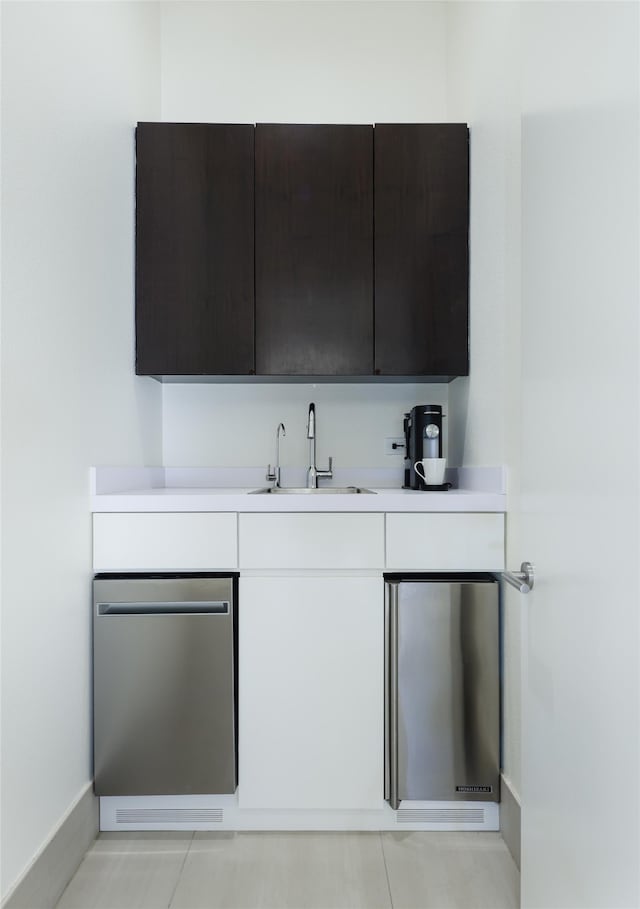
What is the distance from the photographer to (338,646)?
1851mm

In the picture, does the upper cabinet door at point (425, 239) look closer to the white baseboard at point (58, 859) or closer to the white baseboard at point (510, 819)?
the white baseboard at point (510, 819)

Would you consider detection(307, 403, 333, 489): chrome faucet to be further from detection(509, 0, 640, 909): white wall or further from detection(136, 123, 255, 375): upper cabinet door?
detection(509, 0, 640, 909): white wall

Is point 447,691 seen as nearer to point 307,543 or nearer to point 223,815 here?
point 307,543

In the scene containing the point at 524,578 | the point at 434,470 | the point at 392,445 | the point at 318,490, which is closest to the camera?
the point at 524,578

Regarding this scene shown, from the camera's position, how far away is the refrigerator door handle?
5.99 feet

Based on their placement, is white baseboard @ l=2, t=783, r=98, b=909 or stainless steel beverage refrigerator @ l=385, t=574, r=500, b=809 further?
stainless steel beverage refrigerator @ l=385, t=574, r=500, b=809

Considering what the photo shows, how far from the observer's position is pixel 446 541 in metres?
1.87

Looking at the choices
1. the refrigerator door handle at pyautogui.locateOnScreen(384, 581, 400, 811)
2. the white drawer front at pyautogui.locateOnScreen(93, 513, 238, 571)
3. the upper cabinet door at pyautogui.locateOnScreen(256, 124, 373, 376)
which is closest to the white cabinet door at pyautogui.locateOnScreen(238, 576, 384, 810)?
the refrigerator door handle at pyautogui.locateOnScreen(384, 581, 400, 811)

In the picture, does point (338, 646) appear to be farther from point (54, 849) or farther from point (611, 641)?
point (611, 641)

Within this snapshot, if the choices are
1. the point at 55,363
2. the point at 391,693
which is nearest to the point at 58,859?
the point at 391,693

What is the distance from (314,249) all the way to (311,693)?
1.47 metres

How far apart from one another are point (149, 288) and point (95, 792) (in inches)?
62.5

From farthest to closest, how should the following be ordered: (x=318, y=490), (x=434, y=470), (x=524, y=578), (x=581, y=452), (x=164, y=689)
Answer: (x=318, y=490)
(x=434, y=470)
(x=164, y=689)
(x=524, y=578)
(x=581, y=452)

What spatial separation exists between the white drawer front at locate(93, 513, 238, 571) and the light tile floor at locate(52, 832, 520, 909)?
768 millimetres
